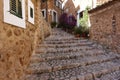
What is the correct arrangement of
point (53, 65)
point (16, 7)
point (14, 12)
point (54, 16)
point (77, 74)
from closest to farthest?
1. point (14, 12)
2. point (16, 7)
3. point (77, 74)
4. point (53, 65)
5. point (54, 16)

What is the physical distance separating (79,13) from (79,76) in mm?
11496

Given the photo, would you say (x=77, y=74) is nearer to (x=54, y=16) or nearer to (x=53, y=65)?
(x=53, y=65)

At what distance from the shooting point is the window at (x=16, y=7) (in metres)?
3.40

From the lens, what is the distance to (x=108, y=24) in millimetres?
7578

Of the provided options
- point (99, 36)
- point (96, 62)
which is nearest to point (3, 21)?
point (96, 62)

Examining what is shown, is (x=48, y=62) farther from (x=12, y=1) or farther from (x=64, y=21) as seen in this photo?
(x=64, y=21)

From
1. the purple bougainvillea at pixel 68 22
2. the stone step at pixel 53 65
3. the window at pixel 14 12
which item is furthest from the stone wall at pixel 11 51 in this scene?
the purple bougainvillea at pixel 68 22

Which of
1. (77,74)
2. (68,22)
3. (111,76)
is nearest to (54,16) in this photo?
(68,22)

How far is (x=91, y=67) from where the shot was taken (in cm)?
523

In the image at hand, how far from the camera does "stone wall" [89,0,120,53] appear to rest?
7000mm

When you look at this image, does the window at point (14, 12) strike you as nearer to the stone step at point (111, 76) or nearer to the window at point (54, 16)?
the stone step at point (111, 76)

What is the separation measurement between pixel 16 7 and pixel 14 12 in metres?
0.22

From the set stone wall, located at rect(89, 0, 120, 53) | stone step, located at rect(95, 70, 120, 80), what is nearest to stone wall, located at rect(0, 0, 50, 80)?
stone step, located at rect(95, 70, 120, 80)

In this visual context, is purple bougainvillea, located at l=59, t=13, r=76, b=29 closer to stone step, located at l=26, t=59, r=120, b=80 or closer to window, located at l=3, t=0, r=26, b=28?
stone step, located at l=26, t=59, r=120, b=80
